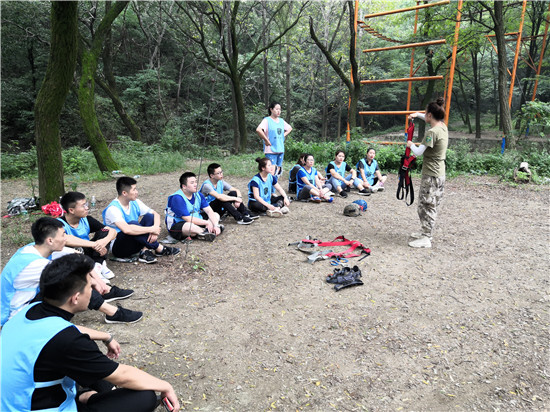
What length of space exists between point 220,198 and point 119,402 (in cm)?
383

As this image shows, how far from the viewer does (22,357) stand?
1.55 metres

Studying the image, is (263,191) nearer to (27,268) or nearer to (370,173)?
(370,173)

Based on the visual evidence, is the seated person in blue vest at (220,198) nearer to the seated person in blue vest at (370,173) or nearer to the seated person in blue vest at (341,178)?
the seated person in blue vest at (341,178)

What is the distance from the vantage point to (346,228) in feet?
17.9

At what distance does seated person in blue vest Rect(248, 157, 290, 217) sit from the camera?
5.91m

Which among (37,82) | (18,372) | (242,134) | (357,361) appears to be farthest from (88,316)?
(37,82)

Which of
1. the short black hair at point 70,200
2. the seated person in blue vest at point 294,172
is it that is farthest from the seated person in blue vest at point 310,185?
the short black hair at point 70,200

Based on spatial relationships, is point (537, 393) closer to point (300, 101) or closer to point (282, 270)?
point (282, 270)

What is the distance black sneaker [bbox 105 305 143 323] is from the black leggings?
1.16 metres

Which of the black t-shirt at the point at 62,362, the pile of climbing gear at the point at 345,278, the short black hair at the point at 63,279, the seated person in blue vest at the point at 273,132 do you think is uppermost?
the seated person in blue vest at the point at 273,132

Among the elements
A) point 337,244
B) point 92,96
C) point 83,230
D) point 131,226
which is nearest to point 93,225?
point 83,230

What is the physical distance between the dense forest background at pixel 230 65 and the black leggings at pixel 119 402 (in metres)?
7.93

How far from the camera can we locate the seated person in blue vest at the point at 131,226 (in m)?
3.93

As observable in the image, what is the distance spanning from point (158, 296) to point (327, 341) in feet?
5.81
